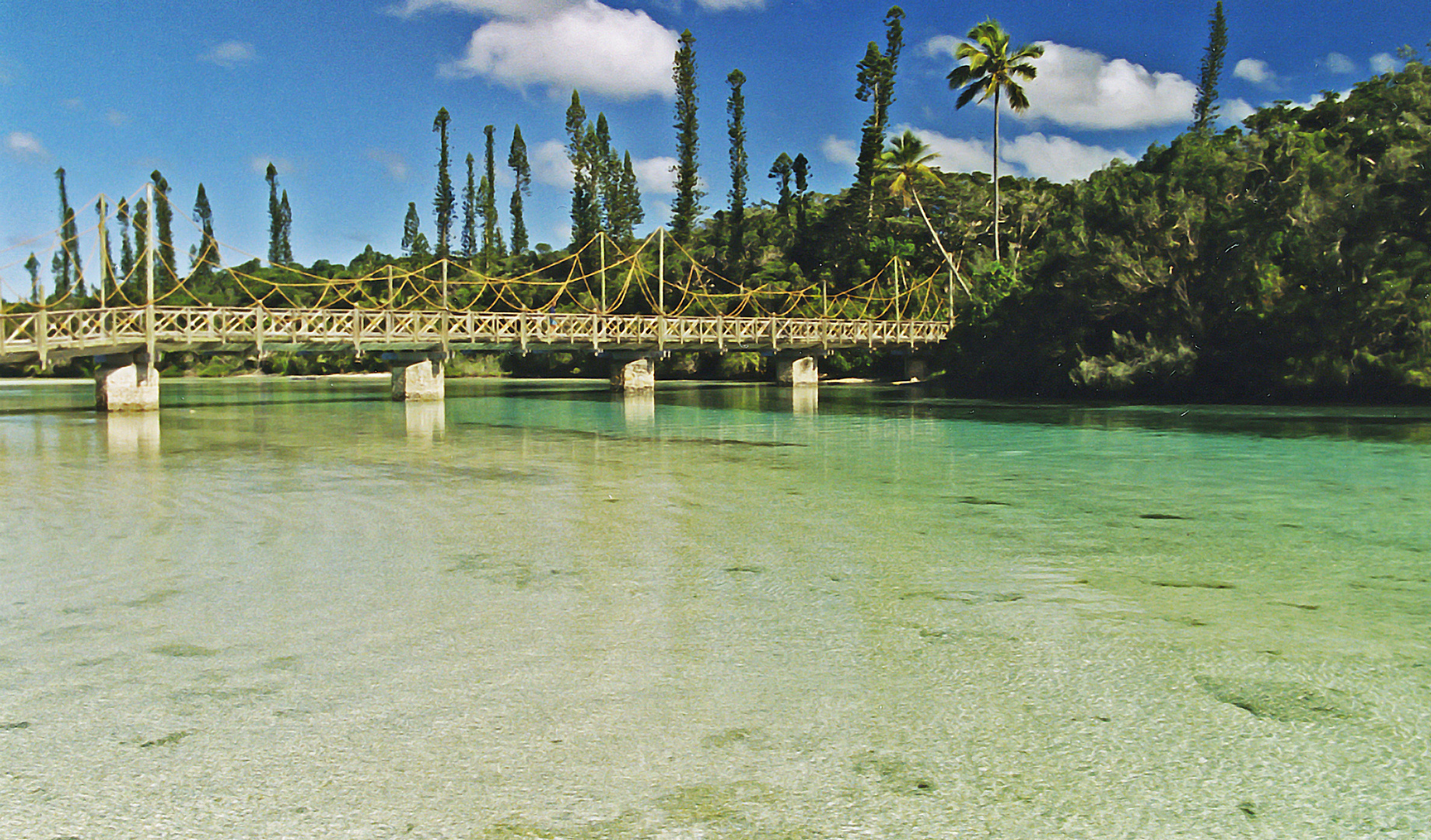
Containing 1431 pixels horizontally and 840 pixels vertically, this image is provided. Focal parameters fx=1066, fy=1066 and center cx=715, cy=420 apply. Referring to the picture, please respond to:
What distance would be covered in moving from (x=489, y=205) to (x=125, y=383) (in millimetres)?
59537

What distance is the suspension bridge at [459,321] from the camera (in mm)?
32406

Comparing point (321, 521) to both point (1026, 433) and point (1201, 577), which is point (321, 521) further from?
point (1026, 433)

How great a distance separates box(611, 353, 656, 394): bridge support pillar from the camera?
50156mm

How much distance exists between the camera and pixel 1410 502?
12102 mm

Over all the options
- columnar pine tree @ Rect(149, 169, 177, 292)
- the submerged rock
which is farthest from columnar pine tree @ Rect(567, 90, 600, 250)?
the submerged rock

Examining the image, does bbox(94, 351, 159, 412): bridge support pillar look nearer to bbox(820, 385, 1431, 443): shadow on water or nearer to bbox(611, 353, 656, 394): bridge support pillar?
bbox(820, 385, 1431, 443): shadow on water

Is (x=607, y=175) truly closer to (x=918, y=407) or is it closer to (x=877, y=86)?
(x=877, y=86)

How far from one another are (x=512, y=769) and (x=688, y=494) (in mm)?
8909

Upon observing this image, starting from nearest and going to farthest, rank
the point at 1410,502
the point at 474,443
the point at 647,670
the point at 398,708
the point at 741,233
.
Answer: the point at 398,708 → the point at 647,670 → the point at 1410,502 → the point at 474,443 → the point at 741,233

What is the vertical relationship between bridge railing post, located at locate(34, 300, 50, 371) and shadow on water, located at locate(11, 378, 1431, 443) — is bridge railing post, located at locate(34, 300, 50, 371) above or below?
above

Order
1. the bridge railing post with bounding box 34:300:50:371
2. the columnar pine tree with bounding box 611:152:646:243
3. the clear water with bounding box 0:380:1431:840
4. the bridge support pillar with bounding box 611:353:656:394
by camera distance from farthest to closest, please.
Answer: the columnar pine tree with bounding box 611:152:646:243, the bridge support pillar with bounding box 611:353:656:394, the bridge railing post with bounding box 34:300:50:371, the clear water with bounding box 0:380:1431:840

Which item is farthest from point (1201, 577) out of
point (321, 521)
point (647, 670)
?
point (321, 521)

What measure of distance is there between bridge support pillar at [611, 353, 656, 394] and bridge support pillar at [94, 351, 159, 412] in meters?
21.3

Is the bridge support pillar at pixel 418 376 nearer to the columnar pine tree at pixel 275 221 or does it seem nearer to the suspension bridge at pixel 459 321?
the suspension bridge at pixel 459 321
